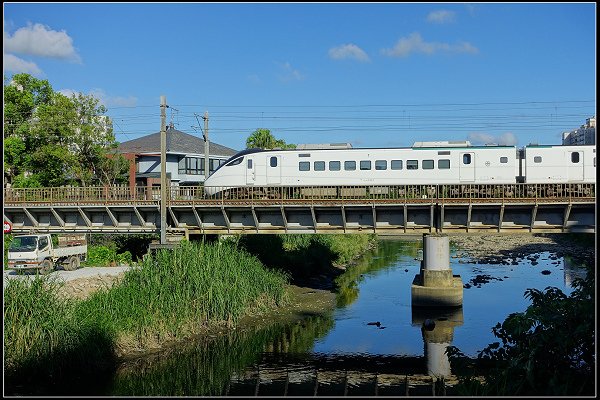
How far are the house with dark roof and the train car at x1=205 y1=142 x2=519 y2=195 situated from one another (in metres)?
21.7

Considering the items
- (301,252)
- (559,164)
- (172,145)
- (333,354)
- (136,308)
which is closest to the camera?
(136,308)

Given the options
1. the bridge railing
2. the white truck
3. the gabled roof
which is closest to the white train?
the bridge railing

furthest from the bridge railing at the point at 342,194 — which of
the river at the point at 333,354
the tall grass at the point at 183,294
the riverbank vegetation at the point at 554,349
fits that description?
the riverbank vegetation at the point at 554,349

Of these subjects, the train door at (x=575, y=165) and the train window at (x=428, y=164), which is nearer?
the train door at (x=575, y=165)

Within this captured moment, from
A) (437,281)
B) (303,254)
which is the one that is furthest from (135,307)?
(303,254)

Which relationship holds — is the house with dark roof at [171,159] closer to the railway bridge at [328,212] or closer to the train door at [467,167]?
the railway bridge at [328,212]

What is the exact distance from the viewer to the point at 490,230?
3077 centimetres

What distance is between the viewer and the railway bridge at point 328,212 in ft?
98.6

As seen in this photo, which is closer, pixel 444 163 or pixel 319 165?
pixel 444 163

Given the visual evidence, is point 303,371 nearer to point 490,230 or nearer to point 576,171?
point 490,230

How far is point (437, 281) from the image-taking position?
31.0 m

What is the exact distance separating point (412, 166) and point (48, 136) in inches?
1123

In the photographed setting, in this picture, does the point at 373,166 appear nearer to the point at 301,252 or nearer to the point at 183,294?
the point at 301,252

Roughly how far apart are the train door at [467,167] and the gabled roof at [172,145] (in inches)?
1218
